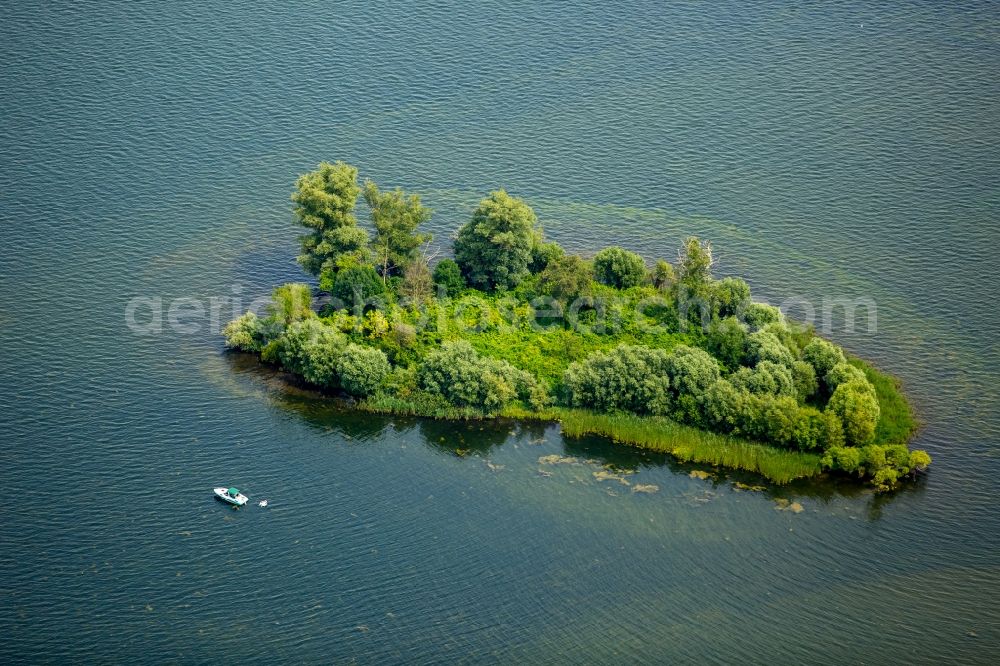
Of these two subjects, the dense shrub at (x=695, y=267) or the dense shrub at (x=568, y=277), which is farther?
the dense shrub at (x=695, y=267)

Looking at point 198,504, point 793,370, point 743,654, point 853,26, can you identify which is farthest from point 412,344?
point 853,26

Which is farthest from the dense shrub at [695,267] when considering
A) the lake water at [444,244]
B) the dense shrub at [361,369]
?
the dense shrub at [361,369]

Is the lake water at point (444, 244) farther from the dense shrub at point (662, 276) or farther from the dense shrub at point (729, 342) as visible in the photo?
the dense shrub at point (729, 342)

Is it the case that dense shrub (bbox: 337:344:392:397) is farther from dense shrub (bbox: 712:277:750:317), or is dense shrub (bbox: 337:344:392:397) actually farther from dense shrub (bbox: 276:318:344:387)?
dense shrub (bbox: 712:277:750:317)

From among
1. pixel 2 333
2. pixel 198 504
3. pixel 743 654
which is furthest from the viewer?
pixel 2 333

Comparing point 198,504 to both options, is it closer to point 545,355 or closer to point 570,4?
point 545,355

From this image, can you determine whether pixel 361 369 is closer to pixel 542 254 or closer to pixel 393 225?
pixel 393 225
